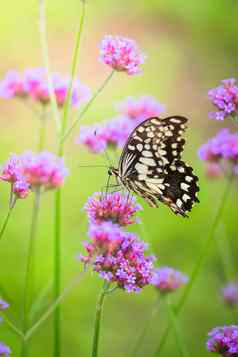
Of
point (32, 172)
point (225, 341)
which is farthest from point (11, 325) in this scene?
point (225, 341)

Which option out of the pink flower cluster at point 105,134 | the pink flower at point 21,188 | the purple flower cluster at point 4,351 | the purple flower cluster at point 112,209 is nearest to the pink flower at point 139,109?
the pink flower cluster at point 105,134

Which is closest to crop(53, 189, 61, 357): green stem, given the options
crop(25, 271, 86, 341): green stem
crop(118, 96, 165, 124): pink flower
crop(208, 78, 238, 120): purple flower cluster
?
crop(25, 271, 86, 341): green stem

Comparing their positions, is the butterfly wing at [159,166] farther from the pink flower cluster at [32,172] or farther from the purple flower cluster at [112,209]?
the pink flower cluster at [32,172]

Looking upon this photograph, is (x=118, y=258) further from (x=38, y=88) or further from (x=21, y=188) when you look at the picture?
(x=38, y=88)

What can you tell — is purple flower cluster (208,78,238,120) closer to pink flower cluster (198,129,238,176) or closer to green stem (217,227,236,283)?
pink flower cluster (198,129,238,176)

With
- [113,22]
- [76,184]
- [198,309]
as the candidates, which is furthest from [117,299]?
[113,22]
